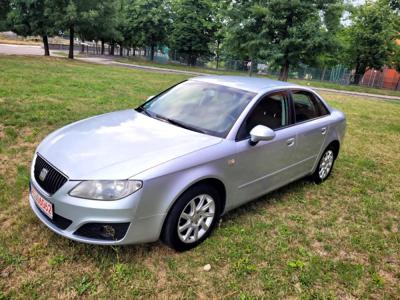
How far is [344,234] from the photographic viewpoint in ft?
12.1

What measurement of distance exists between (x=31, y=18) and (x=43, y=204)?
84.9 feet

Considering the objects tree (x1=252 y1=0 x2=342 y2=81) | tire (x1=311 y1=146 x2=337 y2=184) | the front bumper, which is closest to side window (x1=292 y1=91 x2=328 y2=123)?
tire (x1=311 y1=146 x2=337 y2=184)

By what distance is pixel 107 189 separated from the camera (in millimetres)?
2547

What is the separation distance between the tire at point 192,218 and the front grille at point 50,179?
92 centimetres

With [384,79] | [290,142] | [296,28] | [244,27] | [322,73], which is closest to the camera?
[290,142]

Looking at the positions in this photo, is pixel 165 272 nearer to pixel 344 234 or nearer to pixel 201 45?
pixel 344 234

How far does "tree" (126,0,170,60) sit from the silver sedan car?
35.8 m

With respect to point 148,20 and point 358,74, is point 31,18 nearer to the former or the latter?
point 148,20

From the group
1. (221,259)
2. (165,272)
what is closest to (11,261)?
(165,272)

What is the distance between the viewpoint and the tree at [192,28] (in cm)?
3694

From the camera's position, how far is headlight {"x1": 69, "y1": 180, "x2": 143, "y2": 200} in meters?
2.54

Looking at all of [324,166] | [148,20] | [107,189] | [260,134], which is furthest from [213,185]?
[148,20]

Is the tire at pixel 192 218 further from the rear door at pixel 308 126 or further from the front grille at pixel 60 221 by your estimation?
the rear door at pixel 308 126

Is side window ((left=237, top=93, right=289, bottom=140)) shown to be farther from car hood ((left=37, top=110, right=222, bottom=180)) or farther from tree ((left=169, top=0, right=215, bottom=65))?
tree ((left=169, top=0, right=215, bottom=65))
